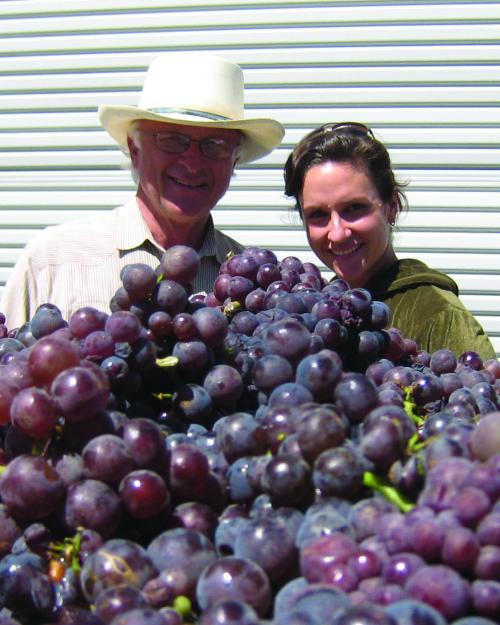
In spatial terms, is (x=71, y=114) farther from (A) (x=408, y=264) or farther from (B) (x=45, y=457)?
(B) (x=45, y=457)

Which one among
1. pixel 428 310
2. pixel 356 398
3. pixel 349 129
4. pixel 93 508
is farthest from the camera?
pixel 349 129

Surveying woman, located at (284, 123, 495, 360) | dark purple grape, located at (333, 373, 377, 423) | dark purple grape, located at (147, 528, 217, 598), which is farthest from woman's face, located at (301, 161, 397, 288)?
dark purple grape, located at (147, 528, 217, 598)

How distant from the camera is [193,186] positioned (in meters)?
2.50

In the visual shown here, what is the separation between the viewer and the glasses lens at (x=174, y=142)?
2.46 metres

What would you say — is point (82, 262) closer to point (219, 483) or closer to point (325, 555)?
point (219, 483)

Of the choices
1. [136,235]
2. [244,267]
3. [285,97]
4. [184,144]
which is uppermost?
[285,97]

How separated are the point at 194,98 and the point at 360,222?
702 mm

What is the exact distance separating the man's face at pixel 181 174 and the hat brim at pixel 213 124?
5 cm

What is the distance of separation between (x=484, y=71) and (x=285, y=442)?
4.47 meters

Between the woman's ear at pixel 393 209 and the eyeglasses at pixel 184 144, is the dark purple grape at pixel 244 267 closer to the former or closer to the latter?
the eyeglasses at pixel 184 144

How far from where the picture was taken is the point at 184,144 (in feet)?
8.06

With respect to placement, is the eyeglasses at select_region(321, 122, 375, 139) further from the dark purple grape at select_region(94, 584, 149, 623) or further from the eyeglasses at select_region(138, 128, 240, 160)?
the dark purple grape at select_region(94, 584, 149, 623)

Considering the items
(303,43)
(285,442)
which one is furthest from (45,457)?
(303,43)

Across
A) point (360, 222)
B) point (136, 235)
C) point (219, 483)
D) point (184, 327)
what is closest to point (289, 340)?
point (184, 327)
